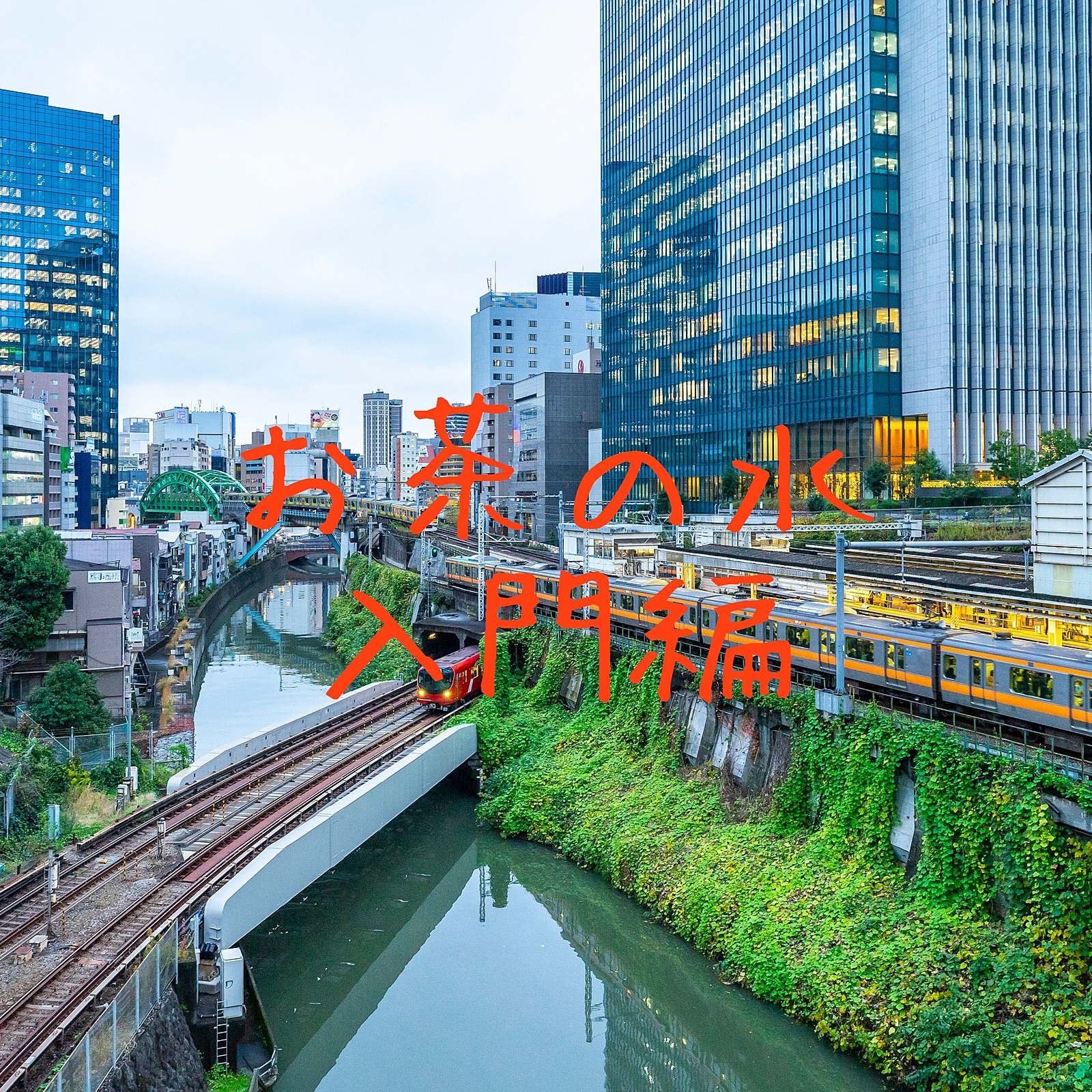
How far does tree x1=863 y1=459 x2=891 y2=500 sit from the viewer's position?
6688 cm

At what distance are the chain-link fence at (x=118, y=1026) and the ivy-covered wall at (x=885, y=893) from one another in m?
11.3

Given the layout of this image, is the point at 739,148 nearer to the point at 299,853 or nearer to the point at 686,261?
A: the point at 686,261

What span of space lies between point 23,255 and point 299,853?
465 ft

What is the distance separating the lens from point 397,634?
2505 cm

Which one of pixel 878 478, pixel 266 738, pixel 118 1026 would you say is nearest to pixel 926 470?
pixel 878 478

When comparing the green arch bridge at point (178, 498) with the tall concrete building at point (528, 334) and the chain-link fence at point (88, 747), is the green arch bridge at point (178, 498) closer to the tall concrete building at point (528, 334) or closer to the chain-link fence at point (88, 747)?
the tall concrete building at point (528, 334)

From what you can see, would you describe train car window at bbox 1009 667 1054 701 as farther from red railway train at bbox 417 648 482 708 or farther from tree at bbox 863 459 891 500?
tree at bbox 863 459 891 500

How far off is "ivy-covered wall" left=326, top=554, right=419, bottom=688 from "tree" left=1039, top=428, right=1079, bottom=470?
3788 centimetres

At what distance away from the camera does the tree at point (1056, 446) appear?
57.3 m

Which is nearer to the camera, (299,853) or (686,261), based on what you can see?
(299,853)

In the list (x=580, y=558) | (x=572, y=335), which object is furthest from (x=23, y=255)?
(x=580, y=558)

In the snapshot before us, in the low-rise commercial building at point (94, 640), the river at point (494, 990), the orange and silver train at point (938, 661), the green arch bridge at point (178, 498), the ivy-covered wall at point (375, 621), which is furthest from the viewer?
the green arch bridge at point (178, 498)

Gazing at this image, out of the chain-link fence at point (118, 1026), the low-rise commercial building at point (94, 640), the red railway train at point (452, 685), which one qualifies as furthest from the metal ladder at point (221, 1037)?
the low-rise commercial building at point (94, 640)

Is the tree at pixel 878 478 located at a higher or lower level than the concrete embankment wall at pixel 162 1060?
higher
